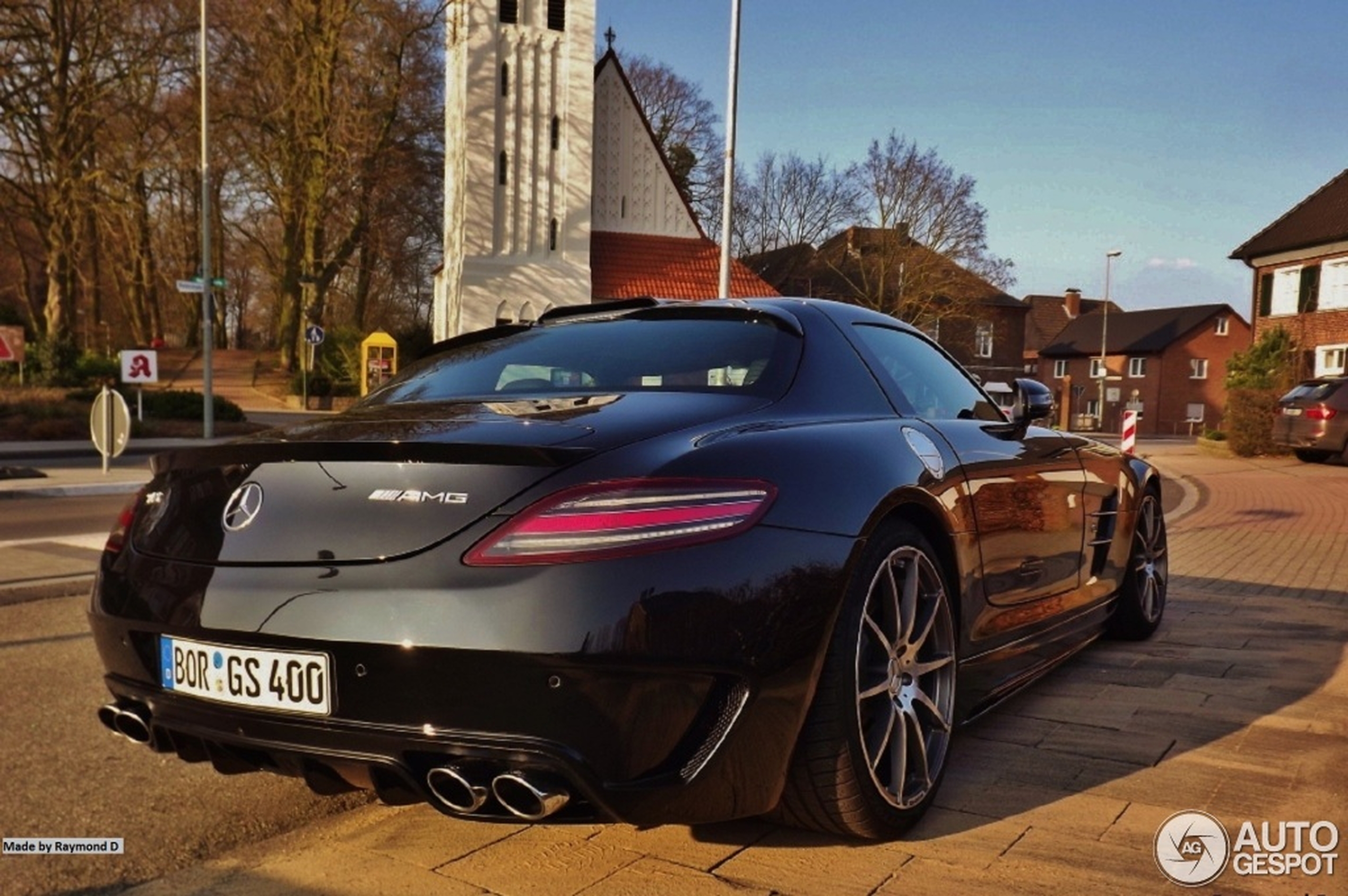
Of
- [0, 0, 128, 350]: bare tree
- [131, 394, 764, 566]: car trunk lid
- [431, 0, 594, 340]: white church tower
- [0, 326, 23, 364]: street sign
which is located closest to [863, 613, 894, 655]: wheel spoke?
[131, 394, 764, 566]: car trunk lid

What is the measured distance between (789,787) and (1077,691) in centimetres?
219

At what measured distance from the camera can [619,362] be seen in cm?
321

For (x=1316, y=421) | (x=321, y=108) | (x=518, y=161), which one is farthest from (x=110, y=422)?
(x=518, y=161)

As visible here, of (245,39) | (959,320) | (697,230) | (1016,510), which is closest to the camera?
(1016,510)

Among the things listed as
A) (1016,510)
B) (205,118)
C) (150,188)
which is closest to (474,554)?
(1016,510)

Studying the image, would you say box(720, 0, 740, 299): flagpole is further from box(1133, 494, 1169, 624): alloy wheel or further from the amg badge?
the amg badge

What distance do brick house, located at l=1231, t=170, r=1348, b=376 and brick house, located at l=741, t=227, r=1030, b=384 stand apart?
32.7 ft

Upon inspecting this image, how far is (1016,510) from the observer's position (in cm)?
362

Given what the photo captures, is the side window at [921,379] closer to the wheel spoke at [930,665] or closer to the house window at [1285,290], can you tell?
the wheel spoke at [930,665]

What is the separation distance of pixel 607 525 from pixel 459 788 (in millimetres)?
575

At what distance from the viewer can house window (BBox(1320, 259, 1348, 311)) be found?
3353 centimetres

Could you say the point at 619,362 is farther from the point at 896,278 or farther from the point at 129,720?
the point at 896,278

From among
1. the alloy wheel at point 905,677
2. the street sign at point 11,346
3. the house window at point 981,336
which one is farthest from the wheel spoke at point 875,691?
the house window at point 981,336

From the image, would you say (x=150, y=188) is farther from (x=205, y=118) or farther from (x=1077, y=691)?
(x=1077, y=691)
